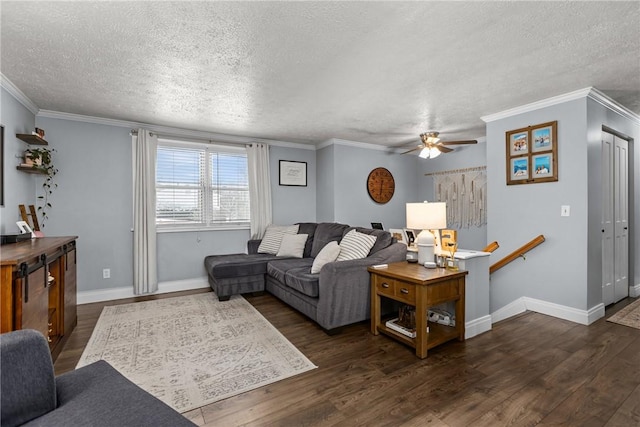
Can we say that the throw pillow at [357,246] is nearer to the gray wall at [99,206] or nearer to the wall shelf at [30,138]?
the gray wall at [99,206]

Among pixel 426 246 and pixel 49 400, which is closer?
pixel 49 400

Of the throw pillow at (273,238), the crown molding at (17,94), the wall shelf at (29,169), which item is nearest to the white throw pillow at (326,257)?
the throw pillow at (273,238)

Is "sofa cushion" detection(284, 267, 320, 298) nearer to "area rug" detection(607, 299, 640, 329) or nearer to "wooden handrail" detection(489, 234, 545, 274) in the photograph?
"wooden handrail" detection(489, 234, 545, 274)

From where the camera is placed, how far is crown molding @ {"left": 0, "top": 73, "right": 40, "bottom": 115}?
2735 mm

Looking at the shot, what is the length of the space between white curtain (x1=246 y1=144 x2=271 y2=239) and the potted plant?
2.47 meters

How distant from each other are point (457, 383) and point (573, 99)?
10.2 feet

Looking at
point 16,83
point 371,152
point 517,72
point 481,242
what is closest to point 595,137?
point 517,72

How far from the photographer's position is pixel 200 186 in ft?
15.4

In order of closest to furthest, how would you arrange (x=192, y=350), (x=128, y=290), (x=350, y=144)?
(x=192, y=350), (x=128, y=290), (x=350, y=144)

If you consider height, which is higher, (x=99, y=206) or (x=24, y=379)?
(x=99, y=206)

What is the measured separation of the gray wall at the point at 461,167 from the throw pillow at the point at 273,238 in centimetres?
295

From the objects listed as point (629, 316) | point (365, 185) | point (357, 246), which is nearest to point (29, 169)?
point (357, 246)

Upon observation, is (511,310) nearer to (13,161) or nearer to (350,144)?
(350,144)

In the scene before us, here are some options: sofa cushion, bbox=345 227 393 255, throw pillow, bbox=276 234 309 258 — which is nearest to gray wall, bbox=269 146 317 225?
throw pillow, bbox=276 234 309 258
